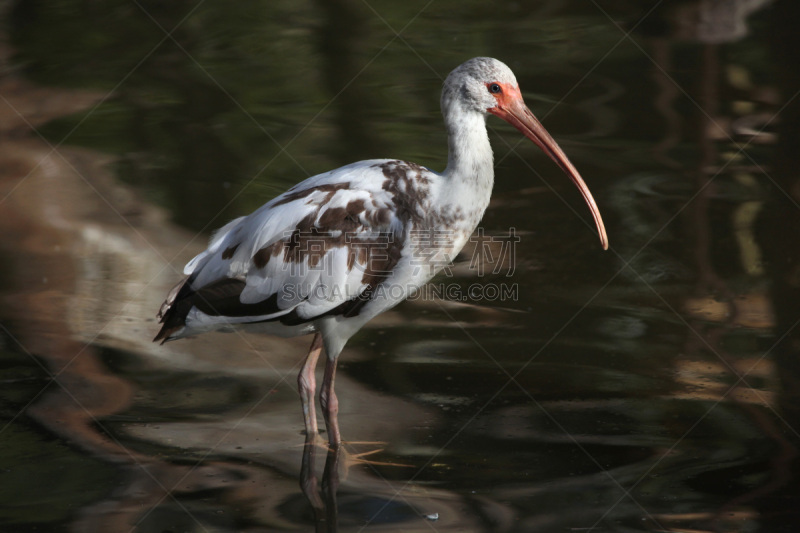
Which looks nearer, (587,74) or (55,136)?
(55,136)

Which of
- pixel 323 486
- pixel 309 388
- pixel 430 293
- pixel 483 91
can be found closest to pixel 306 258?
pixel 309 388

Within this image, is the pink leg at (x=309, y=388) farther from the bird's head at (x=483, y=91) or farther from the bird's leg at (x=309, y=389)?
the bird's head at (x=483, y=91)

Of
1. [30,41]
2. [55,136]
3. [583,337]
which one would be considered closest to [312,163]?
[55,136]

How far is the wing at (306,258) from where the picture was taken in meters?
6.10

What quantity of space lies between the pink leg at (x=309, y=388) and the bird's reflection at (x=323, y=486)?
0.10m

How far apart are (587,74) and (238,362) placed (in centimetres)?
717

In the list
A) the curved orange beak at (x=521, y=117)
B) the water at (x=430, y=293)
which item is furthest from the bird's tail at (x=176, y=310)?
the curved orange beak at (x=521, y=117)

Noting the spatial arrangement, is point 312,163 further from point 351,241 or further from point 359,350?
point 351,241

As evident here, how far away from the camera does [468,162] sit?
620 centimetres

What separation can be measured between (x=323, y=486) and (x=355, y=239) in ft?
4.67

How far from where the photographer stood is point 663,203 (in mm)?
9711

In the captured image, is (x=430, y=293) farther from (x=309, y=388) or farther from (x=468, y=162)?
(x=468, y=162)

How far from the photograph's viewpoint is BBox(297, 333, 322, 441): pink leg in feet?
21.2

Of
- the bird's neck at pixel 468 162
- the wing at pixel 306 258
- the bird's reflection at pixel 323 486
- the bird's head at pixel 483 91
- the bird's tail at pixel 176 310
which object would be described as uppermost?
the bird's head at pixel 483 91
